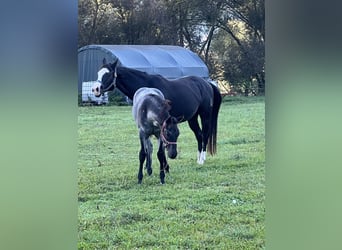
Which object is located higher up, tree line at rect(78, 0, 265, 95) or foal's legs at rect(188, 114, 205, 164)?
tree line at rect(78, 0, 265, 95)

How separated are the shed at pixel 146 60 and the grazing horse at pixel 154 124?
0.28 ft

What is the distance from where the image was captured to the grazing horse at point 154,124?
1896 mm

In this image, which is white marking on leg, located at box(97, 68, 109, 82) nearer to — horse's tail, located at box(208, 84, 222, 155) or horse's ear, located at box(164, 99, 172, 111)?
horse's ear, located at box(164, 99, 172, 111)

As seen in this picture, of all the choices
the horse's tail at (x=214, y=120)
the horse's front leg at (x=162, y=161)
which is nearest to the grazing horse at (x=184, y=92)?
the horse's tail at (x=214, y=120)

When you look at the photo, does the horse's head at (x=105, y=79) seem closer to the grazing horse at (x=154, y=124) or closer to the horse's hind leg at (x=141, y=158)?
the grazing horse at (x=154, y=124)

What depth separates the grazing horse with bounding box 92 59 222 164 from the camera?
189 cm

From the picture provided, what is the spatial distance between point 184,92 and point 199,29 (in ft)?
0.73

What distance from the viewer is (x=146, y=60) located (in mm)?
1885

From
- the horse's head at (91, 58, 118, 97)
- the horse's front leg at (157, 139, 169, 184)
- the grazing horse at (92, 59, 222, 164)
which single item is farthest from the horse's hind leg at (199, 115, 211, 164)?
the horse's head at (91, 58, 118, 97)
